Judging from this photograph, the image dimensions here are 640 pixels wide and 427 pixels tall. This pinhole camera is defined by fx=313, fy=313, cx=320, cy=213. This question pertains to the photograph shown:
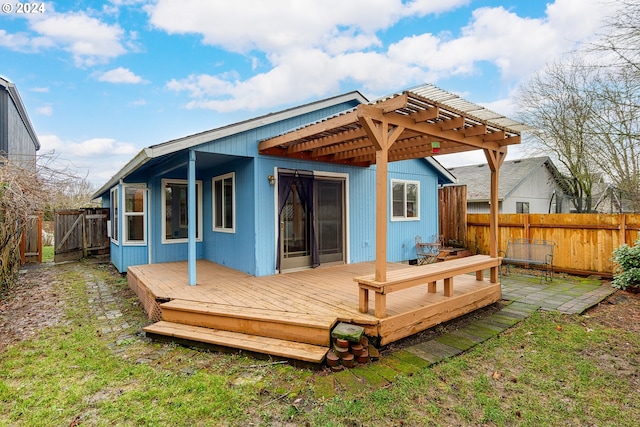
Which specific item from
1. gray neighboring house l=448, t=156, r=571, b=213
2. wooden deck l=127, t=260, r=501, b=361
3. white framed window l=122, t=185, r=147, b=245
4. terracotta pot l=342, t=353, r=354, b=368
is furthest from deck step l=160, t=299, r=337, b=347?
gray neighboring house l=448, t=156, r=571, b=213

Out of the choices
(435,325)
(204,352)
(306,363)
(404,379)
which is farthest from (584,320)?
(204,352)

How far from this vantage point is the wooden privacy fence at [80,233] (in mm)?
9570

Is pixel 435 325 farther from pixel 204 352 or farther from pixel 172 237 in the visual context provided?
pixel 172 237

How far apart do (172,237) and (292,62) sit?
8172 mm

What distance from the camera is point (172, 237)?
7.55 metres

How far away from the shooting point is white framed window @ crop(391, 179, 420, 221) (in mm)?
7977

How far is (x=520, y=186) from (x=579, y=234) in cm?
705

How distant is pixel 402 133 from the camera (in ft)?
15.6

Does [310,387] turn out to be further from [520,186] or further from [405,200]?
[520,186]

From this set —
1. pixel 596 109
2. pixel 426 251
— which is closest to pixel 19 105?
pixel 426 251

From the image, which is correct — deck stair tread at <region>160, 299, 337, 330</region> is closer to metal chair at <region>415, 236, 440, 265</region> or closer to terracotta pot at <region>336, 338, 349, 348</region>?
terracotta pot at <region>336, 338, 349, 348</region>

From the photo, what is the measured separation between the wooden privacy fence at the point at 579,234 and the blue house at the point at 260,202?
2.40 metres

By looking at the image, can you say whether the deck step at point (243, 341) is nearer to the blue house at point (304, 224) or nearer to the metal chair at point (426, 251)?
the blue house at point (304, 224)

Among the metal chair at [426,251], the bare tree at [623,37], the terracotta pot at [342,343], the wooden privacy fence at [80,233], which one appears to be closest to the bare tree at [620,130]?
the bare tree at [623,37]
